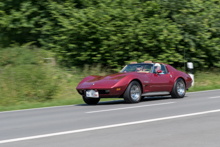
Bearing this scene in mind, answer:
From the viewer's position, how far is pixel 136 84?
10961 mm

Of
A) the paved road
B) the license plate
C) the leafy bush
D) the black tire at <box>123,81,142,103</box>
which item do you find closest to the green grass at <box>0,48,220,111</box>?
the leafy bush

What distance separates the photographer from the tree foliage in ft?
56.9

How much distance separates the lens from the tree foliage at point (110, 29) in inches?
682

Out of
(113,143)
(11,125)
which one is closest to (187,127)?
(113,143)

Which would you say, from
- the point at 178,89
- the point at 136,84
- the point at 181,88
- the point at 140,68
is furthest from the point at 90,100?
the point at 181,88

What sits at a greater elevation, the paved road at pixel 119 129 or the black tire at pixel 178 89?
the paved road at pixel 119 129

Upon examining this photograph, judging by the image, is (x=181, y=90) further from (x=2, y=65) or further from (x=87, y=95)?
(x=2, y=65)

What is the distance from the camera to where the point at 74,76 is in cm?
1703

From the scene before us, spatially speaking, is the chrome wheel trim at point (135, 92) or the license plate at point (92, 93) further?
the chrome wheel trim at point (135, 92)

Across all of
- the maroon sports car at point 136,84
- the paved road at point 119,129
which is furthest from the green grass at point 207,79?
the paved road at point 119,129

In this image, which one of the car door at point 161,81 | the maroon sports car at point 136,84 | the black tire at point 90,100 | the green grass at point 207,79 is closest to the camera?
the maroon sports car at point 136,84

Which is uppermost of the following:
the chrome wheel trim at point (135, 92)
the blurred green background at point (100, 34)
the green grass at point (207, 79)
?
the blurred green background at point (100, 34)

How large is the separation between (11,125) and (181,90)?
701 centimetres

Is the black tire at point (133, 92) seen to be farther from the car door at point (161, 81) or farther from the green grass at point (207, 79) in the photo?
the green grass at point (207, 79)
